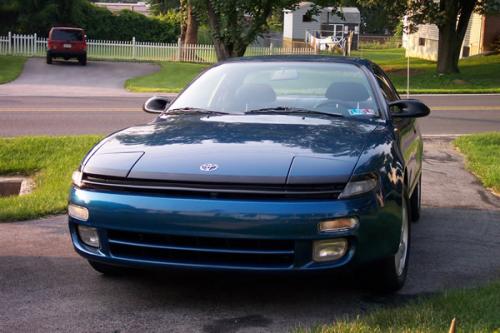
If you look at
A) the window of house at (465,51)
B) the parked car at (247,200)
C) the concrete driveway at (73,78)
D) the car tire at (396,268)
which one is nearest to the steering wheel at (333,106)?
the parked car at (247,200)

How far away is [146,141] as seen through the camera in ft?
15.7

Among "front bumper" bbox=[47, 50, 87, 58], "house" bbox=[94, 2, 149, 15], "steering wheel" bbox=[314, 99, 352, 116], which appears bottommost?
"front bumper" bbox=[47, 50, 87, 58]

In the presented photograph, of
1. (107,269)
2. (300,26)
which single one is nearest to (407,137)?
(107,269)

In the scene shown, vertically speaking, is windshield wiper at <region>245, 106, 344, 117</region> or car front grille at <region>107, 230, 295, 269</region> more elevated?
windshield wiper at <region>245, 106, 344, 117</region>

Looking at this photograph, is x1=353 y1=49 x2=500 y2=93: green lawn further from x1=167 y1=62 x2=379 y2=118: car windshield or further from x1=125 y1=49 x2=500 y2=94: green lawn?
x1=167 y1=62 x2=379 y2=118: car windshield

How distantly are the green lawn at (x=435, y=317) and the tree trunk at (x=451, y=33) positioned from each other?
2583 centimetres

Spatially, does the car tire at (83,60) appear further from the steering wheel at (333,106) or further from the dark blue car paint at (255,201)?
the dark blue car paint at (255,201)

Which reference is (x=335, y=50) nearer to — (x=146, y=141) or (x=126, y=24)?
(x=126, y=24)

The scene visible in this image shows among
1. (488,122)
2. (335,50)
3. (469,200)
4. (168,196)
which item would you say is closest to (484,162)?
(469,200)

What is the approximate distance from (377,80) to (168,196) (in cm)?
258

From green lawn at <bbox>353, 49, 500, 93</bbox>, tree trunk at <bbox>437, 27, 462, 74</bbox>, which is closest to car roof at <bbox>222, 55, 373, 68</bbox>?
green lawn at <bbox>353, 49, 500, 93</bbox>

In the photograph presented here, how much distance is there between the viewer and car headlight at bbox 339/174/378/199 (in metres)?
4.15

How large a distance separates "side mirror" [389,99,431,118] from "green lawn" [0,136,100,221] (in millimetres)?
3380

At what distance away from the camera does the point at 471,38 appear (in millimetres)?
41812
